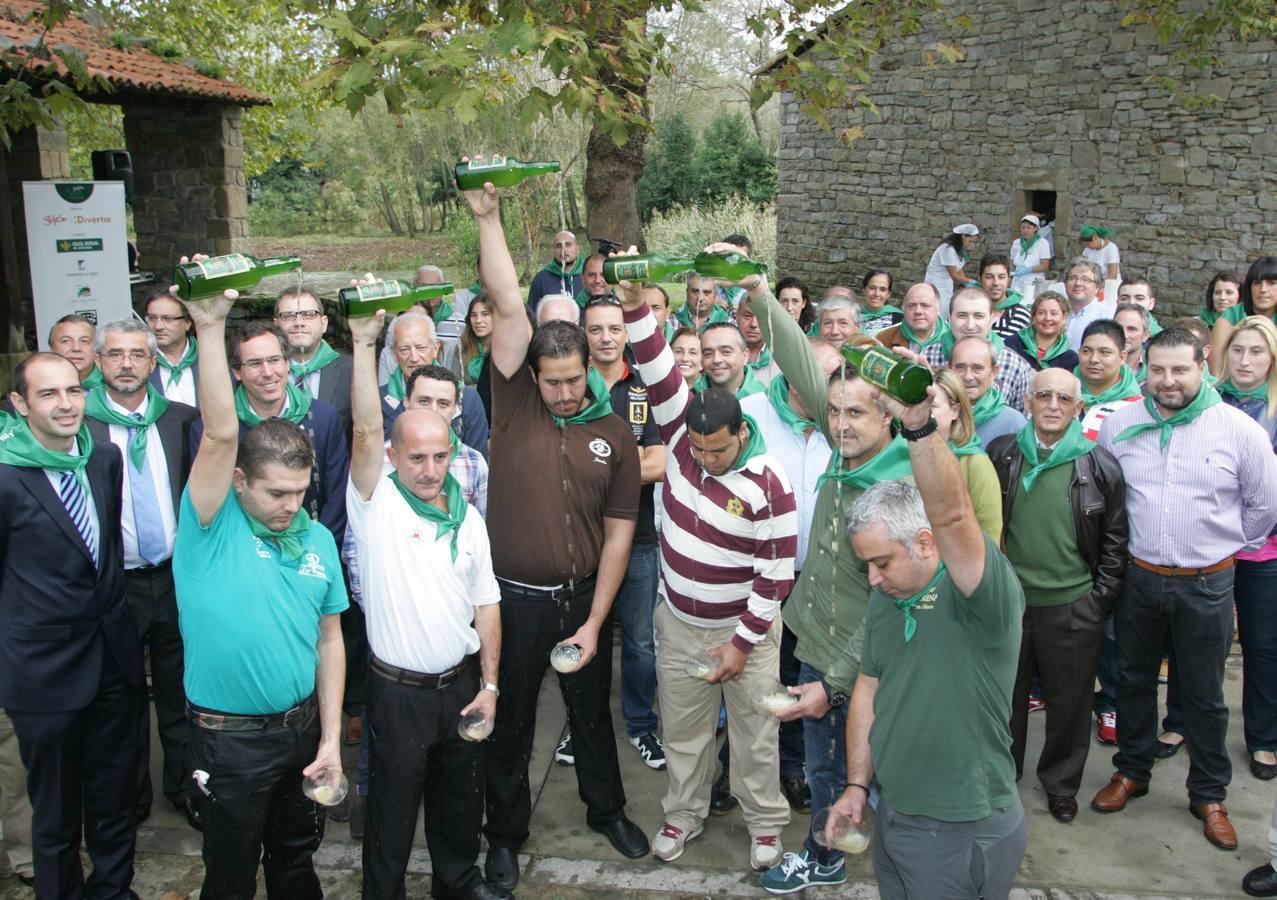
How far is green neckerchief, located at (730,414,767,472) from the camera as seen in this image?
153 inches

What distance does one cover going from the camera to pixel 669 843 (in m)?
4.23

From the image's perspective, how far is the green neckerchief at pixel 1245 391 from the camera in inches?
200

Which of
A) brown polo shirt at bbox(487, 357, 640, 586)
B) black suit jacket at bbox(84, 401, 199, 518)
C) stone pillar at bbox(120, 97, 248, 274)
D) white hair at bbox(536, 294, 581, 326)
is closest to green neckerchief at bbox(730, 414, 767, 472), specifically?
brown polo shirt at bbox(487, 357, 640, 586)

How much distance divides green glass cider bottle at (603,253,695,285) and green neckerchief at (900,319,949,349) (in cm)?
292

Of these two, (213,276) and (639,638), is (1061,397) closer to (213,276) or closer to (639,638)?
(639,638)

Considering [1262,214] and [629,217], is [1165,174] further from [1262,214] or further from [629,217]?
[629,217]

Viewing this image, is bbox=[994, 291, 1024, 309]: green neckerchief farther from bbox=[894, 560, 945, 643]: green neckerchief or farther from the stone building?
the stone building

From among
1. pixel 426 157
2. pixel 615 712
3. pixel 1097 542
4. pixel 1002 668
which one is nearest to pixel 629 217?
pixel 615 712

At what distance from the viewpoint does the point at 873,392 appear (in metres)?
3.71

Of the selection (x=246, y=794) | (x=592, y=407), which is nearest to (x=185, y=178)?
(x=592, y=407)

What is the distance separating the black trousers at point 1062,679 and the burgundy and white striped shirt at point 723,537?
1.27 m

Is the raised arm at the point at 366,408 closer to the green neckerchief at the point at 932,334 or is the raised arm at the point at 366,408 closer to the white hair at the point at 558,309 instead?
the white hair at the point at 558,309

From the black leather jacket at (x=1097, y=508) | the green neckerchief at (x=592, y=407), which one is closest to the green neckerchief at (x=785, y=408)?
the green neckerchief at (x=592, y=407)

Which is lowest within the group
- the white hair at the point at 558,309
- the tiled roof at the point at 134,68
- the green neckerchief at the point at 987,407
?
the green neckerchief at the point at 987,407
